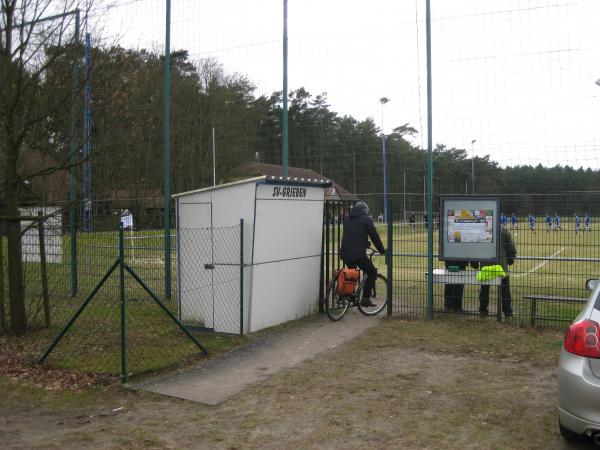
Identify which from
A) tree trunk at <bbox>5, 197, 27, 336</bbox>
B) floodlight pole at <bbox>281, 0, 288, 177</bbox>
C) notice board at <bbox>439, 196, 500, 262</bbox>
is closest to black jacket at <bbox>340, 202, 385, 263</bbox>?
notice board at <bbox>439, 196, 500, 262</bbox>

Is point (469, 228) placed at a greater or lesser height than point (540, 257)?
greater

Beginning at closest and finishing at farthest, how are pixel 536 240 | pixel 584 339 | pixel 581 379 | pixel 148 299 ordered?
pixel 581 379 → pixel 584 339 → pixel 536 240 → pixel 148 299

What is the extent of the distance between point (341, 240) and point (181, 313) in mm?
2967

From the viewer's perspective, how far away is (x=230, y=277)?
8562mm

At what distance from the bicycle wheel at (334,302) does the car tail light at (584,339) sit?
5240 millimetres

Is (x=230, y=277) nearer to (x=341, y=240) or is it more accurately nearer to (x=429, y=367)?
(x=341, y=240)

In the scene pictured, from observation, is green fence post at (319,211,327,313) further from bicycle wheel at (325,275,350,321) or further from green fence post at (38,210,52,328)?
green fence post at (38,210,52,328)

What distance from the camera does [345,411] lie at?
17.9 feet

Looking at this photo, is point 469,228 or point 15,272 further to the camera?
point 469,228

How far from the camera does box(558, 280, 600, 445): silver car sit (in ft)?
13.5

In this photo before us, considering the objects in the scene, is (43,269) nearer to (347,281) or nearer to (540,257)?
(347,281)

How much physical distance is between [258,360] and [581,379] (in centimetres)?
403

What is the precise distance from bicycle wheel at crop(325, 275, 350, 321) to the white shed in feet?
1.59

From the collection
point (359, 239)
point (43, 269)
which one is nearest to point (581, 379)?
point (359, 239)
